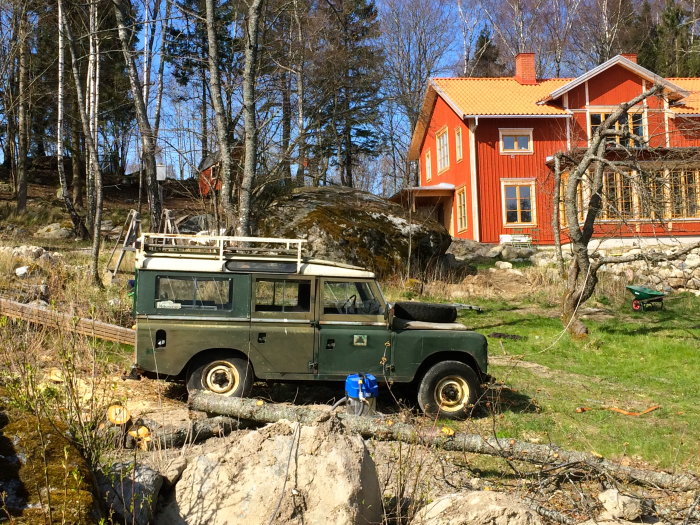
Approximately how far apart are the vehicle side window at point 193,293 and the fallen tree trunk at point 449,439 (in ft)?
3.86

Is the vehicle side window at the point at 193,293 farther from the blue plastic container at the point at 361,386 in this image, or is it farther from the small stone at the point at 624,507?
the small stone at the point at 624,507

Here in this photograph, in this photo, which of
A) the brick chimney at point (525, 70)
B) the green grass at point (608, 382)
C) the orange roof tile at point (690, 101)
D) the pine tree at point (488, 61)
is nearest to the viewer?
the green grass at point (608, 382)

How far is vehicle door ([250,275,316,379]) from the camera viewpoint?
7.46 metres

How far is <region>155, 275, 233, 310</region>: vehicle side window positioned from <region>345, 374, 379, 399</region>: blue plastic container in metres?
1.73

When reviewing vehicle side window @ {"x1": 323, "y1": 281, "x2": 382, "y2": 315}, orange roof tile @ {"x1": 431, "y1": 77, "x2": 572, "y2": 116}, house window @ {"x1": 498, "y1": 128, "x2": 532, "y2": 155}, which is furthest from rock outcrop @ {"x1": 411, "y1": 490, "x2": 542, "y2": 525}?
house window @ {"x1": 498, "y1": 128, "x2": 532, "y2": 155}

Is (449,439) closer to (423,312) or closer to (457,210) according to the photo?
(423,312)

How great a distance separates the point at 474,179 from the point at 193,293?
21.1 metres

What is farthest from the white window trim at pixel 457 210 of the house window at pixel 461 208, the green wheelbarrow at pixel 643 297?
the green wheelbarrow at pixel 643 297

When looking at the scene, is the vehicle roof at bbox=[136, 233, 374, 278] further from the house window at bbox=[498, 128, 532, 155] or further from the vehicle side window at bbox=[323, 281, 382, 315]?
the house window at bbox=[498, 128, 532, 155]

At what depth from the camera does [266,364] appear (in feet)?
24.5

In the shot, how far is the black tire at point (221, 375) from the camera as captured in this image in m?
7.30

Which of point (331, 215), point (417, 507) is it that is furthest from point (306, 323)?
point (331, 215)

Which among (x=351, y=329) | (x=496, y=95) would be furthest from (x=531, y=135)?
(x=351, y=329)

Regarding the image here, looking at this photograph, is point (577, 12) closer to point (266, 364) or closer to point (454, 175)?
point (454, 175)
